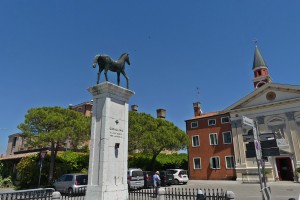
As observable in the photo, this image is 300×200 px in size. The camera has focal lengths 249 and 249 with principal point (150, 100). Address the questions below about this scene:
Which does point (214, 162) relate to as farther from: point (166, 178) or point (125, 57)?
point (125, 57)

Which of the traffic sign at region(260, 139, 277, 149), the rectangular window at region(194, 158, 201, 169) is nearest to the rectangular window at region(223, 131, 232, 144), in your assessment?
the rectangular window at region(194, 158, 201, 169)

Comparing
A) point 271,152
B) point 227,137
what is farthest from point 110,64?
point 227,137

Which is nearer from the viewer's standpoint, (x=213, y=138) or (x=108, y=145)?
(x=108, y=145)

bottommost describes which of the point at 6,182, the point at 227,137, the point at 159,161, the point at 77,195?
the point at 77,195

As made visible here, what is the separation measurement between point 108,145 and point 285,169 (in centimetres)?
2858

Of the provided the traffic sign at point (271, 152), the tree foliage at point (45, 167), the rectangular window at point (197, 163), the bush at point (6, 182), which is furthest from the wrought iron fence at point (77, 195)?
the rectangular window at point (197, 163)

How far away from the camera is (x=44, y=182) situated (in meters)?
26.8

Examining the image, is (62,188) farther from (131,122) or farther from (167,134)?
(167,134)

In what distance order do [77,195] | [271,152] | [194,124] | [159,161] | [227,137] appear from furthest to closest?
[194,124], [159,161], [227,137], [77,195], [271,152]

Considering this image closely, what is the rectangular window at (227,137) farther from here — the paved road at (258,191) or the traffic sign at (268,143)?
the traffic sign at (268,143)

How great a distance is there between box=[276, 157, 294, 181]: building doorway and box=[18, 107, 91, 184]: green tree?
79.8 feet

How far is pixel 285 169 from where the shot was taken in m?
31.5

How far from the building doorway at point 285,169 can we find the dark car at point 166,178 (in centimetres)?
1432

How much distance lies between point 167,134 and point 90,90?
2092 centimetres
